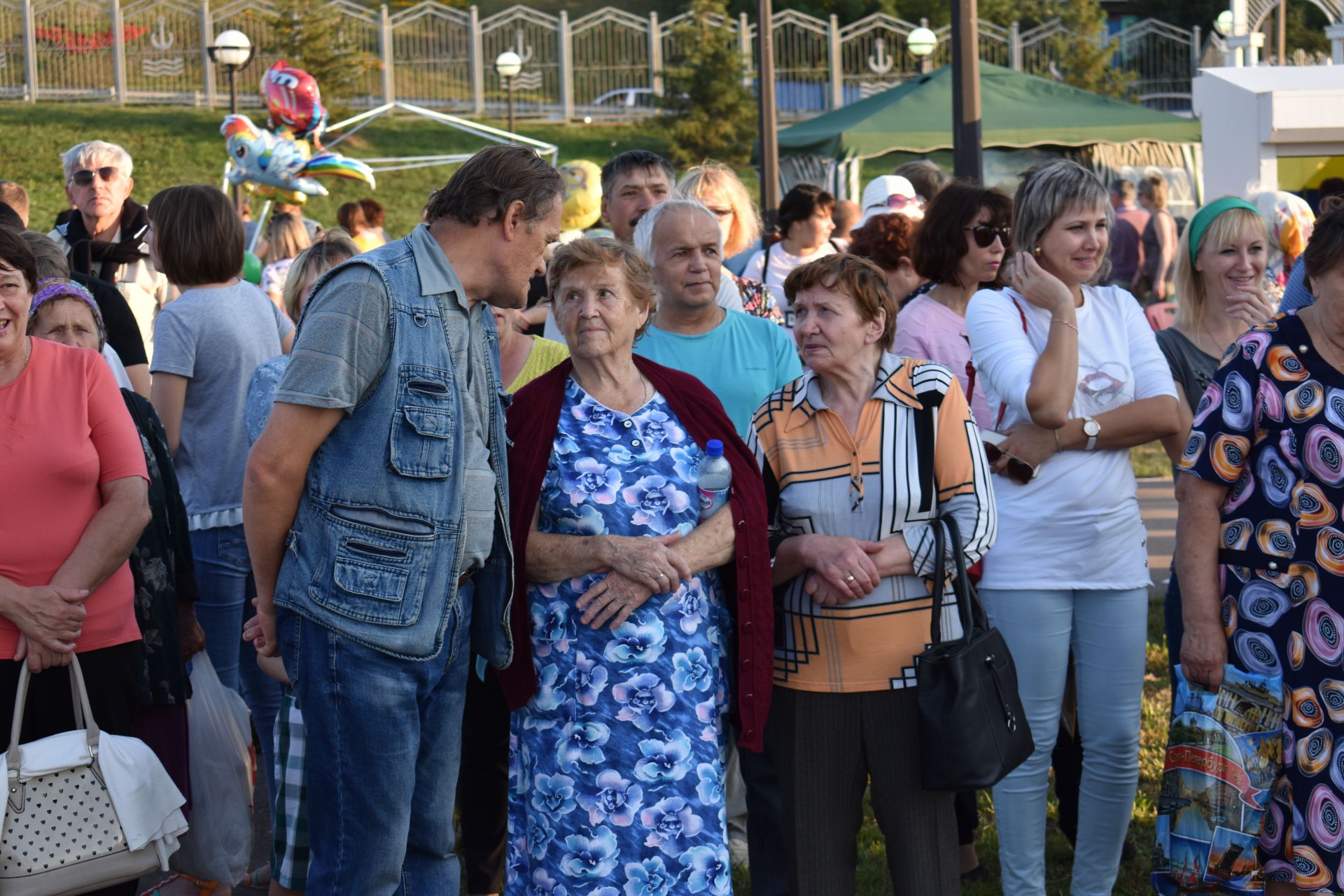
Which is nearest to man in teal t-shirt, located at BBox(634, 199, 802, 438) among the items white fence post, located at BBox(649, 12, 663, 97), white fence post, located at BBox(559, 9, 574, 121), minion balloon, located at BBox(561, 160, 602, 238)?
minion balloon, located at BBox(561, 160, 602, 238)

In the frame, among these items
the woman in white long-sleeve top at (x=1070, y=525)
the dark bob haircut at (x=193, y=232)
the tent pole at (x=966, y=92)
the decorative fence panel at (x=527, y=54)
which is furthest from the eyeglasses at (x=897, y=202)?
the decorative fence panel at (x=527, y=54)

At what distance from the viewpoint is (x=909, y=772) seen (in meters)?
3.36

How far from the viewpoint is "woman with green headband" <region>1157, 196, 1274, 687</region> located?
425 cm

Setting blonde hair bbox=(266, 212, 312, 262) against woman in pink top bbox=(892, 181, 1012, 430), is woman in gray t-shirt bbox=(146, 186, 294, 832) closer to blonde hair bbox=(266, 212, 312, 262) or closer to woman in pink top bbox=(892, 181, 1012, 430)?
woman in pink top bbox=(892, 181, 1012, 430)

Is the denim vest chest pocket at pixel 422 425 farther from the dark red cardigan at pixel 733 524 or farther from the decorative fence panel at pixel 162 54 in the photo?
the decorative fence panel at pixel 162 54

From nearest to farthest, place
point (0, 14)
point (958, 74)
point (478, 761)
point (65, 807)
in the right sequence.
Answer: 1. point (65, 807)
2. point (478, 761)
3. point (958, 74)
4. point (0, 14)

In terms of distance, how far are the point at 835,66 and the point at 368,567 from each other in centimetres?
3288

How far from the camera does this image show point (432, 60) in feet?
112

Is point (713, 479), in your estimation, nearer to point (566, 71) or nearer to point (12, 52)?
point (566, 71)

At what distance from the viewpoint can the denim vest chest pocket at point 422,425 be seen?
2.82 meters

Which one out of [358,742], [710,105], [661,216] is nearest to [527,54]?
[710,105]

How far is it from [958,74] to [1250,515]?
430 centimetres

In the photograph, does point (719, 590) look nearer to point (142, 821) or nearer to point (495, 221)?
point (495, 221)

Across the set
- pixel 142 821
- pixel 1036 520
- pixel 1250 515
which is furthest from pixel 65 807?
pixel 1250 515
